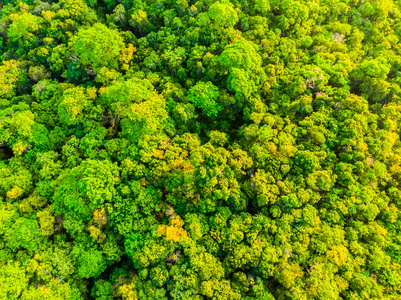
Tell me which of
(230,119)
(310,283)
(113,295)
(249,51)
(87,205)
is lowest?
(113,295)

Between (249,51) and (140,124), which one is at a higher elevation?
(249,51)

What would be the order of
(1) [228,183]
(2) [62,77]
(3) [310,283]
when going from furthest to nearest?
(2) [62,77], (1) [228,183], (3) [310,283]

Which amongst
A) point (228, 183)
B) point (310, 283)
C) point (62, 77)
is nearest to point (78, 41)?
point (62, 77)

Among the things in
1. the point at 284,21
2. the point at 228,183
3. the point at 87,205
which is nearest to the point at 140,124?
the point at 87,205

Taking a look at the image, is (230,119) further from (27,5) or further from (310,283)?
(27,5)

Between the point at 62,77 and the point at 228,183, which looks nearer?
the point at 228,183

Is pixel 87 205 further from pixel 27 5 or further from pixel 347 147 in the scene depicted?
pixel 27 5

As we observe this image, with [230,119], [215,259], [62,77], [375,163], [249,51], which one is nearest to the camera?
[215,259]
